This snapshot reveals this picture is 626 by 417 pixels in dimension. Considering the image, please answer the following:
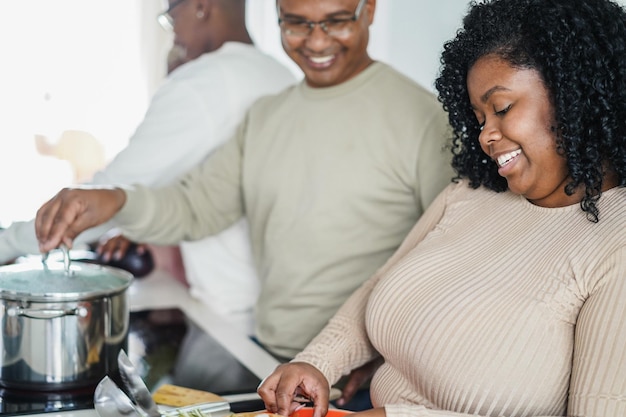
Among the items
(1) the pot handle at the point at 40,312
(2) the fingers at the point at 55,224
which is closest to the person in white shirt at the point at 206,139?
(2) the fingers at the point at 55,224

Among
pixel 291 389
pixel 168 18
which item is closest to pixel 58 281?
pixel 291 389

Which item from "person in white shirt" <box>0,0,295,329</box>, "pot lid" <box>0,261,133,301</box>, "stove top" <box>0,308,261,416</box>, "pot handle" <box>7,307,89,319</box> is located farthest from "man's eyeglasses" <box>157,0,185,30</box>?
"pot handle" <box>7,307,89,319</box>

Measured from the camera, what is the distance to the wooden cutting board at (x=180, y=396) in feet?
4.37

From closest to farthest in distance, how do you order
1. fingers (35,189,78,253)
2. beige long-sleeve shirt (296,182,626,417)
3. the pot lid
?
beige long-sleeve shirt (296,182,626,417), the pot lid, fingers (35,189,78,253)

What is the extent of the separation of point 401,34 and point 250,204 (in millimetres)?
1538

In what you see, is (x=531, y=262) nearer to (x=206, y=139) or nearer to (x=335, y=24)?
(x=335, y=24)

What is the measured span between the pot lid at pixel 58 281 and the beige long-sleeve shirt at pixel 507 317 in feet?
1.20

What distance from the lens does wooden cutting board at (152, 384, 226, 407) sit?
1.33 metres

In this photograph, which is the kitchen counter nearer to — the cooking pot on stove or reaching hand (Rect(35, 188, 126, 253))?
the cooking pot on stove

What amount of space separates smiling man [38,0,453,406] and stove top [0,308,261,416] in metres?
0.18

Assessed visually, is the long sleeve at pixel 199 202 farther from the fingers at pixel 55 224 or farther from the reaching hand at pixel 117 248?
the reaching hand at pixel 117 248

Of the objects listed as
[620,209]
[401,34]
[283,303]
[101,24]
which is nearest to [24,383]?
[283,303]

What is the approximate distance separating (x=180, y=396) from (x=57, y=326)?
9.4 inches

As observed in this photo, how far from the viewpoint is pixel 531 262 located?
108 centimetres
